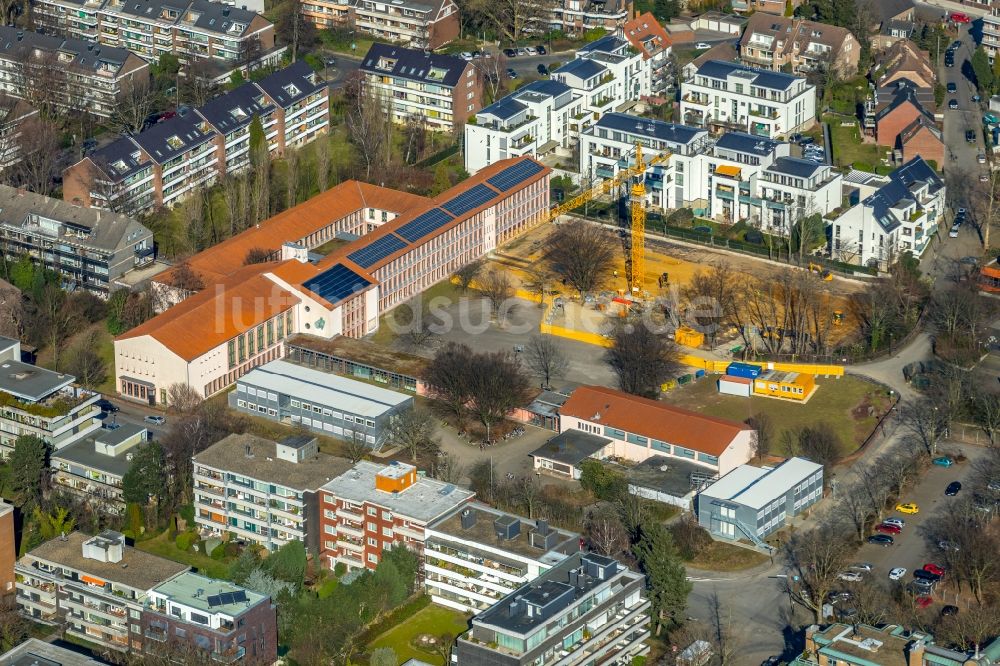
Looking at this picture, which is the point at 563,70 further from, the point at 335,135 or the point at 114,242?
the point at 114,242

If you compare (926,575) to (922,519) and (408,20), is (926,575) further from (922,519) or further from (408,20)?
(408,20)

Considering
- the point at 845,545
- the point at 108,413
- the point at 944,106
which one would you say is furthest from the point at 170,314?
the point at 944,106

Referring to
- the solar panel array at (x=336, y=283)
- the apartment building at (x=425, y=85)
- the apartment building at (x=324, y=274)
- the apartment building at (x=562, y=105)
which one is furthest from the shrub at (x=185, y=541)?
the apartment building at (x=425, y=85)

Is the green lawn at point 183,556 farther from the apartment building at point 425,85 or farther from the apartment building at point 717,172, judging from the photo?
the apartment building at point 425,85

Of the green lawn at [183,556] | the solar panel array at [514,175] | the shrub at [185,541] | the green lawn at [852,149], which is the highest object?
the solar panel array at [514,175]

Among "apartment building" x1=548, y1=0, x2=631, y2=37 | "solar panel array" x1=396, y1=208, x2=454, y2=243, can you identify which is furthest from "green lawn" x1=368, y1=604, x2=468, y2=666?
"apartment building" x1=548, y1=0, x2=631, y2=37

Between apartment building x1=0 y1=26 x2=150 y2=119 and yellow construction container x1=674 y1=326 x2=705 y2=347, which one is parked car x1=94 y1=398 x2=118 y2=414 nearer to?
yellow construction container x1=674 y1=326 x2=705 y2=347
